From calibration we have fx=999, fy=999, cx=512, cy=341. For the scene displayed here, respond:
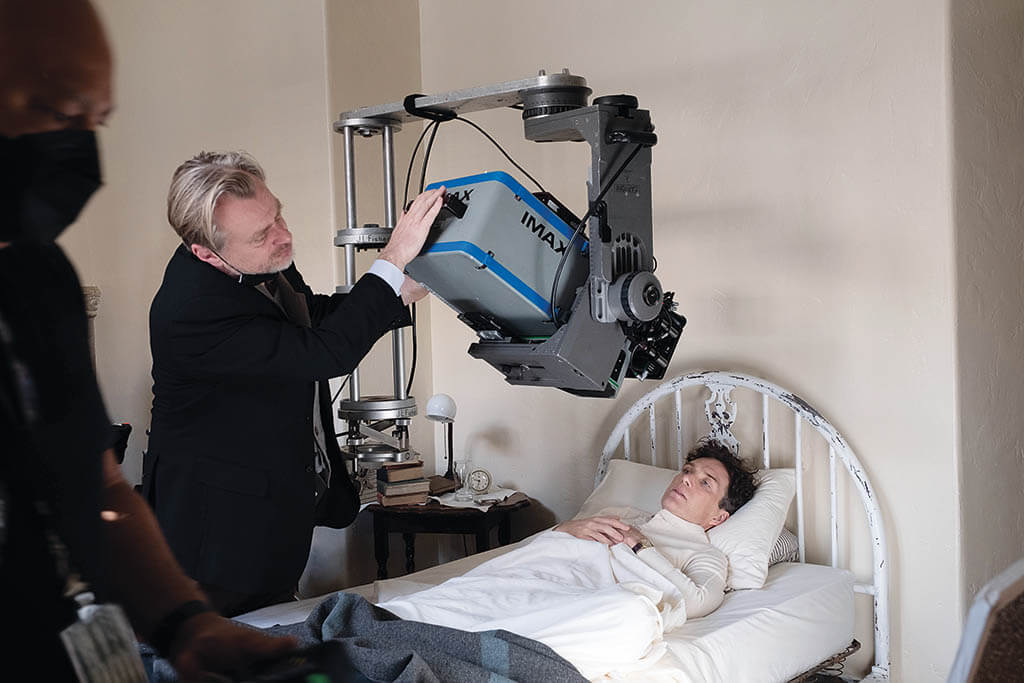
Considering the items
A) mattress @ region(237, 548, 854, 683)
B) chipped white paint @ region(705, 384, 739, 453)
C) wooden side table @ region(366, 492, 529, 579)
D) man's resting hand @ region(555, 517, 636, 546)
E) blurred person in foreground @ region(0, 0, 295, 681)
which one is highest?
blurred person in foreground @ region(0, 0, 295, 681)

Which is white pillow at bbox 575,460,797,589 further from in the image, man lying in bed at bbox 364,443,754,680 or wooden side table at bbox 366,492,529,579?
wooden side table at bbox 366,492,529,579

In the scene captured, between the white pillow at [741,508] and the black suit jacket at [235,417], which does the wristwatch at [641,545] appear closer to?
the white pillow at [741,508]

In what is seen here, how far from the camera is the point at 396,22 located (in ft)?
10.7

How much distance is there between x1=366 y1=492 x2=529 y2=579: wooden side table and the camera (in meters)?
2.81

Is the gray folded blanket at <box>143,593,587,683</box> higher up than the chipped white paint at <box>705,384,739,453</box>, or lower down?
lower down

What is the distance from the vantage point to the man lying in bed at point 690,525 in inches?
84.7

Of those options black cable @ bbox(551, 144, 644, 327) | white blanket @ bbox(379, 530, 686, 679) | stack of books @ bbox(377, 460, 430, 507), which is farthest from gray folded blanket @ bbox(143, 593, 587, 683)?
stack of books @ bbox(377, 460, 430, 507)

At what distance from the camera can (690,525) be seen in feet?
7.79

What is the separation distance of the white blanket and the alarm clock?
2.42ft

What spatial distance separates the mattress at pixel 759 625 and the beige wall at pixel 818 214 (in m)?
0.25

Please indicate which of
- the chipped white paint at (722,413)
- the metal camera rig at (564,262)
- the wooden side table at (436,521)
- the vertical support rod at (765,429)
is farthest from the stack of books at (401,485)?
the metal camera rig at (564,262)

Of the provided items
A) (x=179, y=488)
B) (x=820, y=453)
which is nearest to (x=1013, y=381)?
(x=820, y=453)

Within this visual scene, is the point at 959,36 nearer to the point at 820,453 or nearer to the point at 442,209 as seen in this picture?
the point at 820,453

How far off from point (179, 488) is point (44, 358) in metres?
1.54
